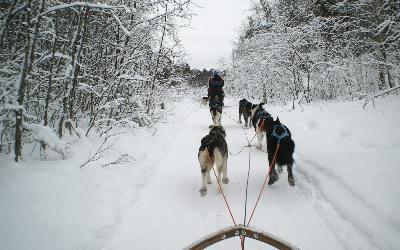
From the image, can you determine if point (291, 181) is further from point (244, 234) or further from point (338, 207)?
point (244, 234)

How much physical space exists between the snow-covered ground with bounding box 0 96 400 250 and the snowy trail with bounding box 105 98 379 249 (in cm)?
1

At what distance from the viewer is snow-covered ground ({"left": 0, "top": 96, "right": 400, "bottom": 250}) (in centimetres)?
322

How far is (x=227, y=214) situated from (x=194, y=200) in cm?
70

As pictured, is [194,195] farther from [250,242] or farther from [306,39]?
[306,39]

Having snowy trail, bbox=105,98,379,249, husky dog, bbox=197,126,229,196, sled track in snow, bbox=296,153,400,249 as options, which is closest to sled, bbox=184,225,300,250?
snowy trail, bbox=105,98,379,249

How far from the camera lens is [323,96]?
52.0 ft

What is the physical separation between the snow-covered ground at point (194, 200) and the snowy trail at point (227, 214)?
1cm

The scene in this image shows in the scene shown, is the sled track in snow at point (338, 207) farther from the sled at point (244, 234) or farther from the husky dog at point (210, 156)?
the husky dog at point (210, 156)

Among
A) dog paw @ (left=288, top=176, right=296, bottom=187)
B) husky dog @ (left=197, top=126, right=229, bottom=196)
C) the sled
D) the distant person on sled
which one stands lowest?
dog paw @ (left=288, top=176, right=296, bottom=187)

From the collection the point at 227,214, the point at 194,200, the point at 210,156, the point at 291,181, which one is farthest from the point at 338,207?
the point at 194,200

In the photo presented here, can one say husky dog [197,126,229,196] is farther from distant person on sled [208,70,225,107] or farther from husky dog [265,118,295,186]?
distant person on sled [208,70,225,107]

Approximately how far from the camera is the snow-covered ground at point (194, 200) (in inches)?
127

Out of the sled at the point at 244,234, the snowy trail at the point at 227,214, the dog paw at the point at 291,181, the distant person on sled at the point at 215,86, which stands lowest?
the snowy trail at the point at 227,214

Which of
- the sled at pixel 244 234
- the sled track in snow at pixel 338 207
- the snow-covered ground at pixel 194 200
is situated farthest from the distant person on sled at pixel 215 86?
the sled at pixel 244 234
